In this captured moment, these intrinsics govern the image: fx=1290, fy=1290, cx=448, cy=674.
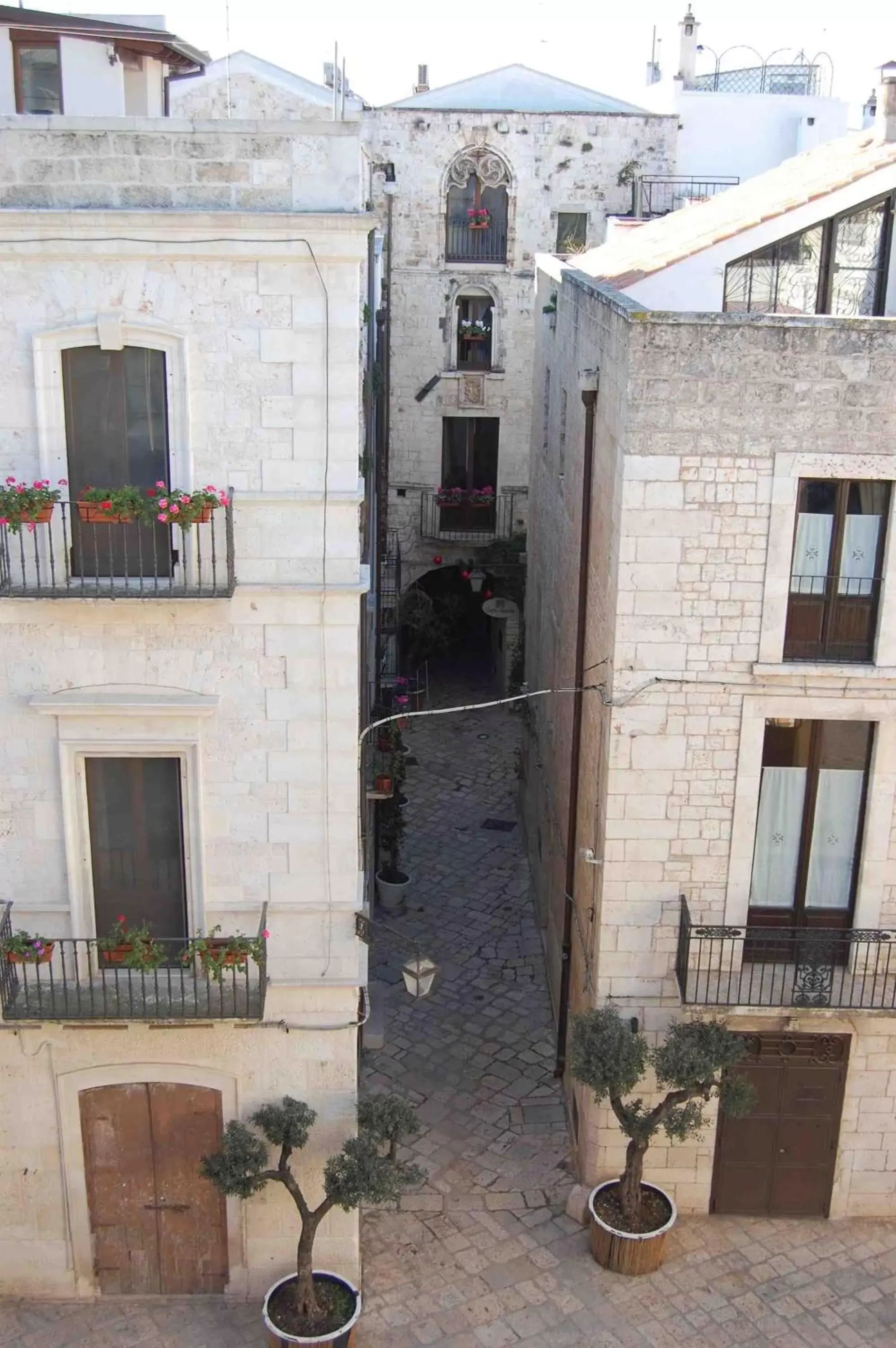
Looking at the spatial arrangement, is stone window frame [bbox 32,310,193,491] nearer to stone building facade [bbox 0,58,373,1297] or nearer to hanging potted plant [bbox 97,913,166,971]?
stone building facade [bbox 0,58,373,1297]

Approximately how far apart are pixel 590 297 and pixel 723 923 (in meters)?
7.80

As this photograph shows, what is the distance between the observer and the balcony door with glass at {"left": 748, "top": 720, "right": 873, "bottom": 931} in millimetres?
13898

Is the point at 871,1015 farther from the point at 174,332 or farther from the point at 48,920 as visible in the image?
the point at 174,332

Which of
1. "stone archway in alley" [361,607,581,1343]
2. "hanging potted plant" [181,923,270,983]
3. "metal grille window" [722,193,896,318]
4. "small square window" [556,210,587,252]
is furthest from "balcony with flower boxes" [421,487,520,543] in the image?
"hanging potted plant" [181,923,270,983]

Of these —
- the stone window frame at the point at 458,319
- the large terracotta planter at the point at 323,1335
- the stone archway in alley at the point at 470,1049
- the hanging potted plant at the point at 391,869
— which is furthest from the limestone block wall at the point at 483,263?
the large terracotta planter at the point at 323,1335

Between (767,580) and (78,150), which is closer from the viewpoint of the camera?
(78,150)

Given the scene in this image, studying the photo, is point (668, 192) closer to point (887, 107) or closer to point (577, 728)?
point (887, 107)

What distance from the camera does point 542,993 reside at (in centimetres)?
1970

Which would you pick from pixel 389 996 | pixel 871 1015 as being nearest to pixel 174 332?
pixel 871 1015

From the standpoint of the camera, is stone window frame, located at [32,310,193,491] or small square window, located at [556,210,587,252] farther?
small square window, located at [556,210,587,252]

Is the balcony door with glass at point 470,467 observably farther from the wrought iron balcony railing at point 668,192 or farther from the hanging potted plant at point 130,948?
the hanging potted plant at point 130,948

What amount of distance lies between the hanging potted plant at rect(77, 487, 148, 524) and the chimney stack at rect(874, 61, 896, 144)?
10963mm

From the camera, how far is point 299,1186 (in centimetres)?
1338

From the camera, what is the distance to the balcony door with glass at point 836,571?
13.3m
